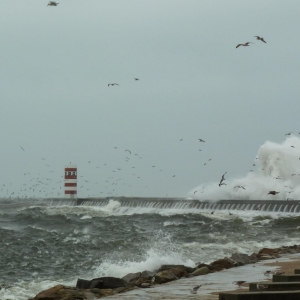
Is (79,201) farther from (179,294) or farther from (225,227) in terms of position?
(179,294)

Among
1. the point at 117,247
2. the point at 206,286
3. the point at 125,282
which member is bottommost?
the point at 117,247

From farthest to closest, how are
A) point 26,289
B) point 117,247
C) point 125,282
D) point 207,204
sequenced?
1. point 207,204
2. point 117,247
3. point 26,289
4. point 125,282

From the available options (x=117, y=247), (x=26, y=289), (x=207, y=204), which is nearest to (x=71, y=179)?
(x=207, y=204)

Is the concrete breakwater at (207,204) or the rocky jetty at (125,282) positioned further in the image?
the concrete breakwater at (207,204)

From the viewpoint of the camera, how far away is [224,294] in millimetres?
6137

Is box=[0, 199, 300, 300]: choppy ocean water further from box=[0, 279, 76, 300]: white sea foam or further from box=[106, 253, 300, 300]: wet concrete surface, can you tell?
box=[106, 253, 300, 300]: wet concrete surface

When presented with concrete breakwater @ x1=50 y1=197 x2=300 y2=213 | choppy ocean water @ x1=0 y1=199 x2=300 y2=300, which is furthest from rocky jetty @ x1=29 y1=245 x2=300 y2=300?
concrete breakwater @ x1=50 y1=197 x2=300 y2=213

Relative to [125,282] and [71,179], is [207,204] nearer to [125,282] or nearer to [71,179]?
[71,179]

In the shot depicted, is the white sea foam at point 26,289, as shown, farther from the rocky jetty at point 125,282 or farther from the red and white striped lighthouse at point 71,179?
the red and white striped lighthouse at point 71,179

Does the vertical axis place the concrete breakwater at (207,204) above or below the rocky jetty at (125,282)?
below

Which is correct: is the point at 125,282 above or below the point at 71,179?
above

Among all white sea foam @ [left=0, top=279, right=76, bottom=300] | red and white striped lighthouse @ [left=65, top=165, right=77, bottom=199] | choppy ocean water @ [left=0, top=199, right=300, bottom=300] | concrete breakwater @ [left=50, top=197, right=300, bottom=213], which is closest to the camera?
white sea foam @ [left=0, top=279, right=76, bottom=300]

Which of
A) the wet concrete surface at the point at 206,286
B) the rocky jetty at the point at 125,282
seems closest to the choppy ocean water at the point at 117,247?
the rocky jetty at the point at 125,282

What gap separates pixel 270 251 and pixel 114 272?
358 cm
